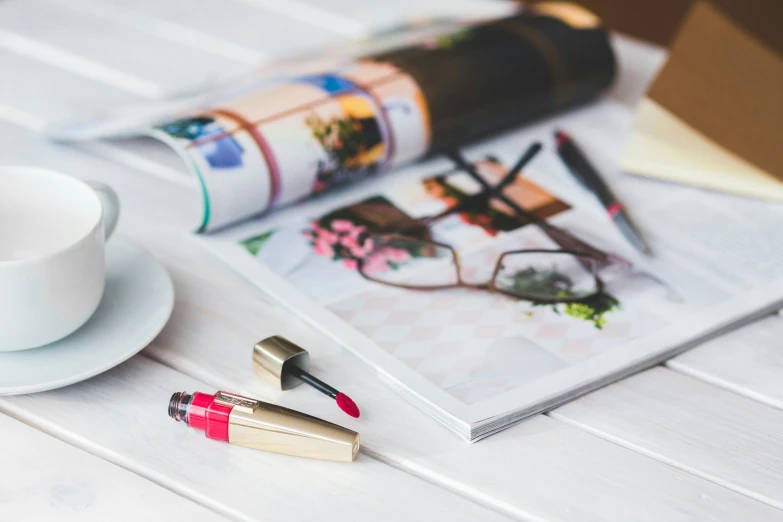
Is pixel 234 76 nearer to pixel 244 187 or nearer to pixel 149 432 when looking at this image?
pixel 244 187

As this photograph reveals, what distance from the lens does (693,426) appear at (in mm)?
586

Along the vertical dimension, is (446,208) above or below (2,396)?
above

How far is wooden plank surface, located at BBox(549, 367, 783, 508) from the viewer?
0.55m

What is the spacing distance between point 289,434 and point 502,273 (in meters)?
0.26

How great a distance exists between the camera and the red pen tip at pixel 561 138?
908mm

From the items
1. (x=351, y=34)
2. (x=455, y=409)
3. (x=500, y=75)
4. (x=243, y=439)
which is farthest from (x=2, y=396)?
(x=351, y=34)

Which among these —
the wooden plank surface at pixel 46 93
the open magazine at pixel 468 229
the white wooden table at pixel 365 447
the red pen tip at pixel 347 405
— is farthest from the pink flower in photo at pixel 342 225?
the wooden plank surface at pixel 46 93

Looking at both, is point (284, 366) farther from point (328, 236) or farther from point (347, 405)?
point (328, 236)

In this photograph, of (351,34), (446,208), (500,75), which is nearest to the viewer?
(446,208)

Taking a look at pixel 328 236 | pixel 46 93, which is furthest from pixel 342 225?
pixel 46 93

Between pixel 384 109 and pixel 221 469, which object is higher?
pixel 384 109

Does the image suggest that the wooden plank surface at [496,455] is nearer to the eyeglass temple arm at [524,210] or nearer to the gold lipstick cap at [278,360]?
the gold lipstick cap at [278,360]

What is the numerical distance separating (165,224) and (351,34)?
49 centimetres

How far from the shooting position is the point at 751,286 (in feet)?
2.38
